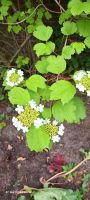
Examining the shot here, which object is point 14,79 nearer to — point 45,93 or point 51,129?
point 45,93

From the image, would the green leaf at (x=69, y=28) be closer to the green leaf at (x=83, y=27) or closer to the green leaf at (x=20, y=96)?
the green leaf at (x=83, y=27)

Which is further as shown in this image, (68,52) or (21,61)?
(21,61)

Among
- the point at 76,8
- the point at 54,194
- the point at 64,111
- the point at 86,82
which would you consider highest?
the point at 76,8

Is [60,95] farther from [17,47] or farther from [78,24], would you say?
[17,47]

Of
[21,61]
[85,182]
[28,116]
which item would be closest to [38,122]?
[28,116]

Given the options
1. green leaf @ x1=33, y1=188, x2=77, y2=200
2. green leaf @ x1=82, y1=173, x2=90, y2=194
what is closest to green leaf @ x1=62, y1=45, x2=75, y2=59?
green leaf @ x1=33, y1=188, x2=77, y2=200

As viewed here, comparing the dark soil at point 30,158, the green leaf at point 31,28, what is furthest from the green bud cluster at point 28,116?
the dark soil at point 30,158

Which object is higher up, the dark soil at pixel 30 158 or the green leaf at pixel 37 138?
the green leaf at pixel 37 138
